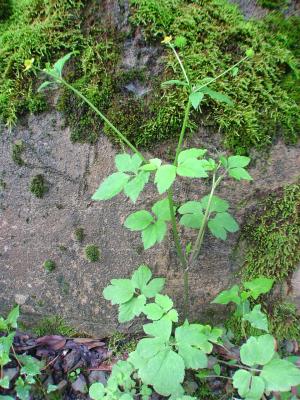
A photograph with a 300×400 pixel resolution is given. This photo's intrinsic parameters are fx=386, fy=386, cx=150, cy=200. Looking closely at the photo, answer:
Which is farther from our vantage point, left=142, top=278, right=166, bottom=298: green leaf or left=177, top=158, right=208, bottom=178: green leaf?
left=142, top=278, right=166, bottom=298: green leaf

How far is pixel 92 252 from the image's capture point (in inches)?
79.2

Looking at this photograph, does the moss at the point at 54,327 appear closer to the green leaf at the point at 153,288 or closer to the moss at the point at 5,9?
the green leaf at the point at 153,288

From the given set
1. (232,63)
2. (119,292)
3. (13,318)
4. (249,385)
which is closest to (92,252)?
(119,292)

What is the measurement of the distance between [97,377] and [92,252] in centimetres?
64

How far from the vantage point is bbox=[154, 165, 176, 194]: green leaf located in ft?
4.12

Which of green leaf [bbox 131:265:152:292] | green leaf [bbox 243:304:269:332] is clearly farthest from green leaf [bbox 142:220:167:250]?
green leaf [bbox 243:304:269:332]

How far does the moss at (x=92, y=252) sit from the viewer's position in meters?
2.01

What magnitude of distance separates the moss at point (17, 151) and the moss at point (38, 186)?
4.3 inches

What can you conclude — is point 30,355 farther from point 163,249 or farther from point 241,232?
point 241,232

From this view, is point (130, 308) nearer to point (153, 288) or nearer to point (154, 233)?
point (153, 288)

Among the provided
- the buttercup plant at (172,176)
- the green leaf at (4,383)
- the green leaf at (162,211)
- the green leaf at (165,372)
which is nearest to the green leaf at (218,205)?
the buttercup plant at (172,176)

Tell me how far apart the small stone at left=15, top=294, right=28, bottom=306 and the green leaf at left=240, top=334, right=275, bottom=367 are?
1240 millimetres

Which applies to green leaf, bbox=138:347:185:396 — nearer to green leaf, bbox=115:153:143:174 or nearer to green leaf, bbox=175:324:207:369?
green leaf, bbox=175:324:207:369

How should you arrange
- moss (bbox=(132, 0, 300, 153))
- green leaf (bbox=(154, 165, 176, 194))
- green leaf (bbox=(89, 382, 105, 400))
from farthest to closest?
moss (bbox=(132, 0, 300, 153)) < green leaf (bbox=(89, 382, 105, 400)) < green leaf (bbox=(154, 165, 176, 194))
